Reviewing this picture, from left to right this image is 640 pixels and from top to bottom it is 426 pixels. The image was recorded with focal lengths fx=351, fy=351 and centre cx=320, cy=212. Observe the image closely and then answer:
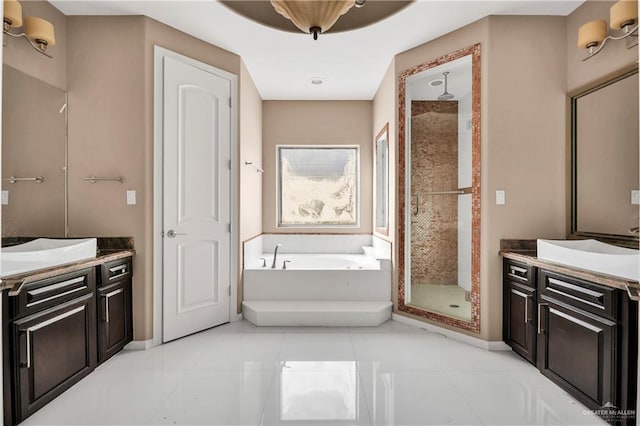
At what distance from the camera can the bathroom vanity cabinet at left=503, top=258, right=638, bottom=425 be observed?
1.82 metres

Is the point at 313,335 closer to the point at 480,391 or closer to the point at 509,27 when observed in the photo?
the point at 480,391

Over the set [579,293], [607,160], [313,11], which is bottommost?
[579,293]

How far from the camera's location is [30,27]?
242 centimetres

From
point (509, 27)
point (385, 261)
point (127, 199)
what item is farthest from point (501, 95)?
point (127, 199)

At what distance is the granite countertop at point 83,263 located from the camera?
190cm

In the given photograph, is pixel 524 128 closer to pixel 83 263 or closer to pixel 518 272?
pixel 518 272

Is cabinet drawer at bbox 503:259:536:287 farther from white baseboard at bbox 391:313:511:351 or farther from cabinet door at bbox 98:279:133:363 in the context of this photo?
cabinet door at bbox 98:279:133:363

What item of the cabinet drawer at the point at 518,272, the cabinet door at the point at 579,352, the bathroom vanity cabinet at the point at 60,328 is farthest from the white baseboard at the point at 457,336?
the bathroom vanity cabinet at the point at 60,328

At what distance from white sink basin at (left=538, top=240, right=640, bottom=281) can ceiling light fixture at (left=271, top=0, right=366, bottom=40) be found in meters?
2.00

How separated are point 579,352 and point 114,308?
3.19 metres

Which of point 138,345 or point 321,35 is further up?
→ point 321,35

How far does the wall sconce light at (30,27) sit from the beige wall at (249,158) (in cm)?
161

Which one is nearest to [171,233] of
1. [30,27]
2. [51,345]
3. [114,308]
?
[114,308]

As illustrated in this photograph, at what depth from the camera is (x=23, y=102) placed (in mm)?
2506
